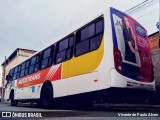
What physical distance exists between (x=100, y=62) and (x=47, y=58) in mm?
4316

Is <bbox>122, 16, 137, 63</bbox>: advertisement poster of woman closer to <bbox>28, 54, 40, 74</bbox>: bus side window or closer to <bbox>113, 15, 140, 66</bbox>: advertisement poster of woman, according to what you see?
<bbox>113, 15, 140, 66</bbox>: advertisement poster of woman

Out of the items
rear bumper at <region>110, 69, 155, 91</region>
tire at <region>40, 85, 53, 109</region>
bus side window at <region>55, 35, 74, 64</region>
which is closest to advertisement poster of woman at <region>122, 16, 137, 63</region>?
rear bumper at <region>110, 69, 155, 91</region>

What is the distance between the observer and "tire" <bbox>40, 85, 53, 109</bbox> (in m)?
9.06

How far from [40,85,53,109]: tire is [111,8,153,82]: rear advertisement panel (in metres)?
3.88

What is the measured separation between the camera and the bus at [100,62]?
624 cm

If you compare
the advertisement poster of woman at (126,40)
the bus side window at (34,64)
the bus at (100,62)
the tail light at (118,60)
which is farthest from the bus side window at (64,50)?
the bus side window at (34,64)

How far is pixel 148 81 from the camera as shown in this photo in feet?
23.8

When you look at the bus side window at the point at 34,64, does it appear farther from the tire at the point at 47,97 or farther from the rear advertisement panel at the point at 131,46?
the rear advertisement panel at the point at 131,46

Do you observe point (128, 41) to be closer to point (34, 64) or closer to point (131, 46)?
point (131, 46)

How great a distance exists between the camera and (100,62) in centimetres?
646

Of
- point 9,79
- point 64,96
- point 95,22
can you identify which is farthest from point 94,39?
point 9,79

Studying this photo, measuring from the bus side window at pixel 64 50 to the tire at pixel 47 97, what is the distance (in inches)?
50.4

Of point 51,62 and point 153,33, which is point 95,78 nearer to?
point 51,62

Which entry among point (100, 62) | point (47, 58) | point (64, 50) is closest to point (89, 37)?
point (100, 62)
